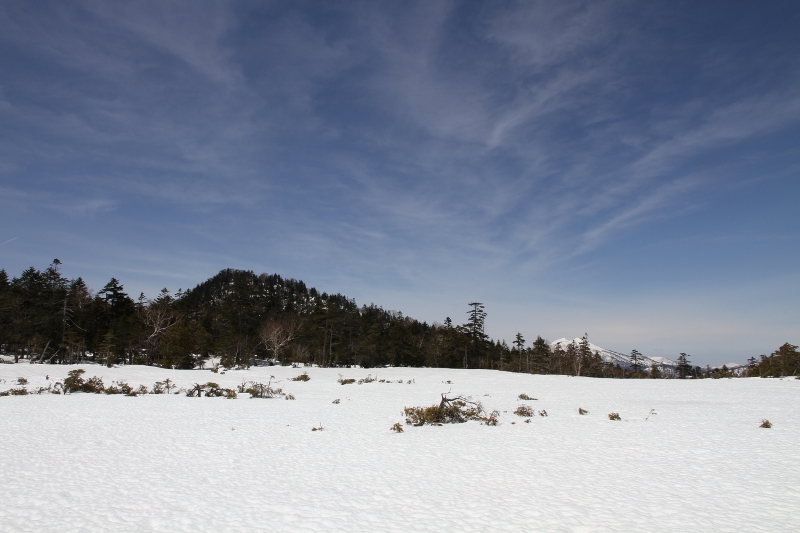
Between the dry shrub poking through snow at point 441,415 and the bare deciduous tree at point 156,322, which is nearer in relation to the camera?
the dry shrub poking through snow at point 441,415

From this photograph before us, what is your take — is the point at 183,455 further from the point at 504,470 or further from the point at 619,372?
the point at 619,372

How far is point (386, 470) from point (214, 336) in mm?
56700

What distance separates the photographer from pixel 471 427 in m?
14.7

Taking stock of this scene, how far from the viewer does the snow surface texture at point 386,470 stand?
6117mm

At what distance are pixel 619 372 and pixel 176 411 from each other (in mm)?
61926

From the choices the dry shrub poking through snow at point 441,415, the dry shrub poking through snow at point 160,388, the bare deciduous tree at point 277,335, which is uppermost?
the bare deciduous tree at point 277,335

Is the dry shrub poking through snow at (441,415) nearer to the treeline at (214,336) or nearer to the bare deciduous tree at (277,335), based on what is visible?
the treeline at (214,336)

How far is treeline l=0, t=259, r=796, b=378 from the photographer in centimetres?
4316

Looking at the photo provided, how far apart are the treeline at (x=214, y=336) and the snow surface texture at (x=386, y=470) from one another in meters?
30.9

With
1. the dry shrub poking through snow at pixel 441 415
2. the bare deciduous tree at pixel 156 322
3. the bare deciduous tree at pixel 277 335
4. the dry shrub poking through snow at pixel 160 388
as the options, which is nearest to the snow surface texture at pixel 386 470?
the dry shrub poking through snow at pixel 441 415

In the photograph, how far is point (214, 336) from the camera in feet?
192

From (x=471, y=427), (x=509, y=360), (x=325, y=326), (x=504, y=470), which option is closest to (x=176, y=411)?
(x=471, y=427)

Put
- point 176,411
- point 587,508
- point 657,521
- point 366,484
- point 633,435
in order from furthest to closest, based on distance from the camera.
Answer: point 176,411
point 633,435
point 366,484
point 587,508
point 657,521

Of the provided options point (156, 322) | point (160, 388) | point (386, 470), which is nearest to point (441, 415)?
point (386, 470)
